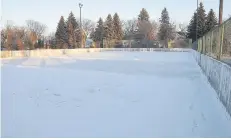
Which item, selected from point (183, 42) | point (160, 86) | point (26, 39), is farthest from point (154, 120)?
point (183, 42)

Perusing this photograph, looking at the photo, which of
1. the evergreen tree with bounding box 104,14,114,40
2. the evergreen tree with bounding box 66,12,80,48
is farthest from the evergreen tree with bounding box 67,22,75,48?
the evergreen tree with bounding box 104,14,114,40

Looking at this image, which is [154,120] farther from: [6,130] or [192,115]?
[6,130]

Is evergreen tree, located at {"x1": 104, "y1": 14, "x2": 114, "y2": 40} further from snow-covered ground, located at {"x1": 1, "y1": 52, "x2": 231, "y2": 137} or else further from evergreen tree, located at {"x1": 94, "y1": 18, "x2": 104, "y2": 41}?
snow-covered ground, located at {"x1": 1, "y1": 52, "x2": 231, "y2": 137}

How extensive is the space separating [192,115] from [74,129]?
2.88 m

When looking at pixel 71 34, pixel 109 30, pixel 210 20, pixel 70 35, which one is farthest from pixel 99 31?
pixel 210 20

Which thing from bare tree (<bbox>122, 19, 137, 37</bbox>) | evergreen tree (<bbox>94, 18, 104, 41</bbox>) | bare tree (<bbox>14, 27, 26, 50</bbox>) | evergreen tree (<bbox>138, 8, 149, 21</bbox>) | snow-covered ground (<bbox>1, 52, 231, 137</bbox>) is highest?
evergreen tree (<bbox>138, 8, 149, 21</bbox>)

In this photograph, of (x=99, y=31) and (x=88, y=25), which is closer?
(x=99, y=31)

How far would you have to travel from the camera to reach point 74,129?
19.9 feet

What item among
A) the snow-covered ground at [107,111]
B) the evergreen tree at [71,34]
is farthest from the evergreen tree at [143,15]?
the snow-covered ground at [107,111]

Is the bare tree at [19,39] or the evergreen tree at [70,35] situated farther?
the evergreen tree at [70,35]

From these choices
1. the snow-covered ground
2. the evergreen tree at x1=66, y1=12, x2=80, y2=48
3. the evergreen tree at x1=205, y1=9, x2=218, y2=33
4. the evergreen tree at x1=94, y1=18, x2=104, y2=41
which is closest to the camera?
the snow-covered ground

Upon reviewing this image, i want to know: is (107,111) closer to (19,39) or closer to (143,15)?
(19,39)

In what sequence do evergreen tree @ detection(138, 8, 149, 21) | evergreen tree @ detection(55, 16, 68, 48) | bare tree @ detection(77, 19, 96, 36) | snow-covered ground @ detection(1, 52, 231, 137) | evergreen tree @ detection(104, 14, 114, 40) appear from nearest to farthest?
snow-covered ground @ detection(1, 52, 231, 137)
evergreen tree @ detection(55, 16, 68, 48)
evergreen tree @ detection(104, 14, 114, 40)
evergreen tree @ detection(138, 8, 149, 21)
bare tree @ detection(77, 19, 96, 36)

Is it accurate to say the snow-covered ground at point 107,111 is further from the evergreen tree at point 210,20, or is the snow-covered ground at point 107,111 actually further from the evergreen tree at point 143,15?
the evergreen tree at point 143,15
